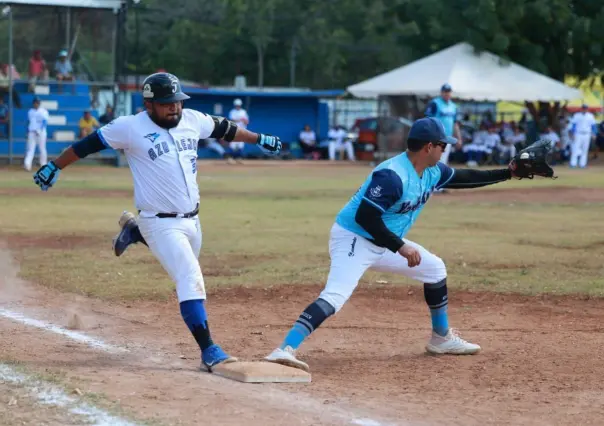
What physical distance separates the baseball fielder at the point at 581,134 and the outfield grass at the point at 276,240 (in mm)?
13204

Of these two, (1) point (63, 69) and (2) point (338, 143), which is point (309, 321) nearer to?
(1) point (63, 69)

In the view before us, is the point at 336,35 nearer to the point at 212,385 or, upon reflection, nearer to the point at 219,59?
the point at 219,59

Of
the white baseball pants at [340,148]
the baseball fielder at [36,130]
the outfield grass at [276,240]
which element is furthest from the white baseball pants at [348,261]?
the white baseball pants at [340,148]

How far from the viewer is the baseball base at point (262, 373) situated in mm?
6867

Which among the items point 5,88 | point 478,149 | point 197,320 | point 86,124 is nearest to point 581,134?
point 478,149

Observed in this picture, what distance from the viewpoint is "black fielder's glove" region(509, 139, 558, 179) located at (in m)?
8.10

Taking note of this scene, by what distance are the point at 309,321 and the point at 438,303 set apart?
1188 mm

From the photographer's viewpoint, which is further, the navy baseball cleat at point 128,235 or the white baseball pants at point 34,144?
the white baseball pants at point 34,144

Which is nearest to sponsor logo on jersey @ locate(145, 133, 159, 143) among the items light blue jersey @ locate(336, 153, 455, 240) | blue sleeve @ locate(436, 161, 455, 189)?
light blue jersey @ locate(336, 153, 455, 240)

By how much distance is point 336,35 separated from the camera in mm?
56312

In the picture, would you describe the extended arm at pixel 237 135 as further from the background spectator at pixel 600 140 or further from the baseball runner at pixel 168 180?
the background spectator at pixel 600 140

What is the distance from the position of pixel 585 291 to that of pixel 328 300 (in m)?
4.61

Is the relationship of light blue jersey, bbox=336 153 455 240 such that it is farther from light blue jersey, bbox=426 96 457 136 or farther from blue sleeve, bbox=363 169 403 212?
light blue jersey, bbox=426 96 457 136

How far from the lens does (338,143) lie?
43.6 m
